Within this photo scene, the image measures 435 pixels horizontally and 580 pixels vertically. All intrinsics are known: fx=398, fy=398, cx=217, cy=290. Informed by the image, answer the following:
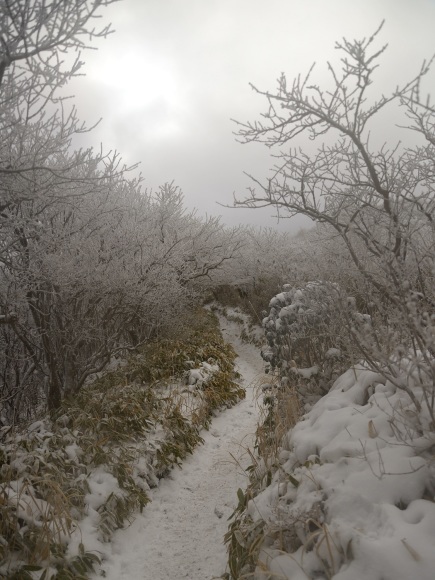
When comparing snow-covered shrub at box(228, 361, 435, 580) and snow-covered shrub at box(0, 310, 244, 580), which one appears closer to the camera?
snow-covered shrub at box(228, 361, 435, 580)

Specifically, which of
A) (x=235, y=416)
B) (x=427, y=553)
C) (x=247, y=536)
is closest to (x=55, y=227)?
(x=235, y=416)

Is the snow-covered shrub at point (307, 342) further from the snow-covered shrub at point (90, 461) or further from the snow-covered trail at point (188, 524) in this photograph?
the snow-covered shrub at point (90, 461)

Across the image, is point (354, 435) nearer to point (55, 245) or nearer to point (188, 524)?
point (188, 524)

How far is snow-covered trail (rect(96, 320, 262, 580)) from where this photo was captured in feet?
12.0

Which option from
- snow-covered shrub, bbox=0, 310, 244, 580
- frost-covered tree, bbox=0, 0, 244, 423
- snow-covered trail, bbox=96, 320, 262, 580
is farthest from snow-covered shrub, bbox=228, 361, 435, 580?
frost-covered tree, bbox=0, 0, 244, 423

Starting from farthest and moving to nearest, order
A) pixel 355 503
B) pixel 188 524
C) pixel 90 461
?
1. pixel 90 461
2. pixel 188 524
3. pixel 355 503

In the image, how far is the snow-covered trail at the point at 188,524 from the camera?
12.0 ft

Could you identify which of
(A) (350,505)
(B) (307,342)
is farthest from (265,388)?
(A) (350,505)

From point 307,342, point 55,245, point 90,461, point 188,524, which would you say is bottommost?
point 188,524

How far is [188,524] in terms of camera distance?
441 cm

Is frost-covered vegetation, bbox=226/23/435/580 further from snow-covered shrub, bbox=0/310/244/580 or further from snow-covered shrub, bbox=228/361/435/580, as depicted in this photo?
snow-covered shrub, bbox=0/310/244/580

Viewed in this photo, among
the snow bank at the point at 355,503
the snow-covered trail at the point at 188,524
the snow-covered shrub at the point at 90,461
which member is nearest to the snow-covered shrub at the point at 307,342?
the snow-covered trail at the point at 188,524

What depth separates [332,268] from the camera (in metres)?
7.69

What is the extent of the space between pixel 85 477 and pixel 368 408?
3.11 metres
